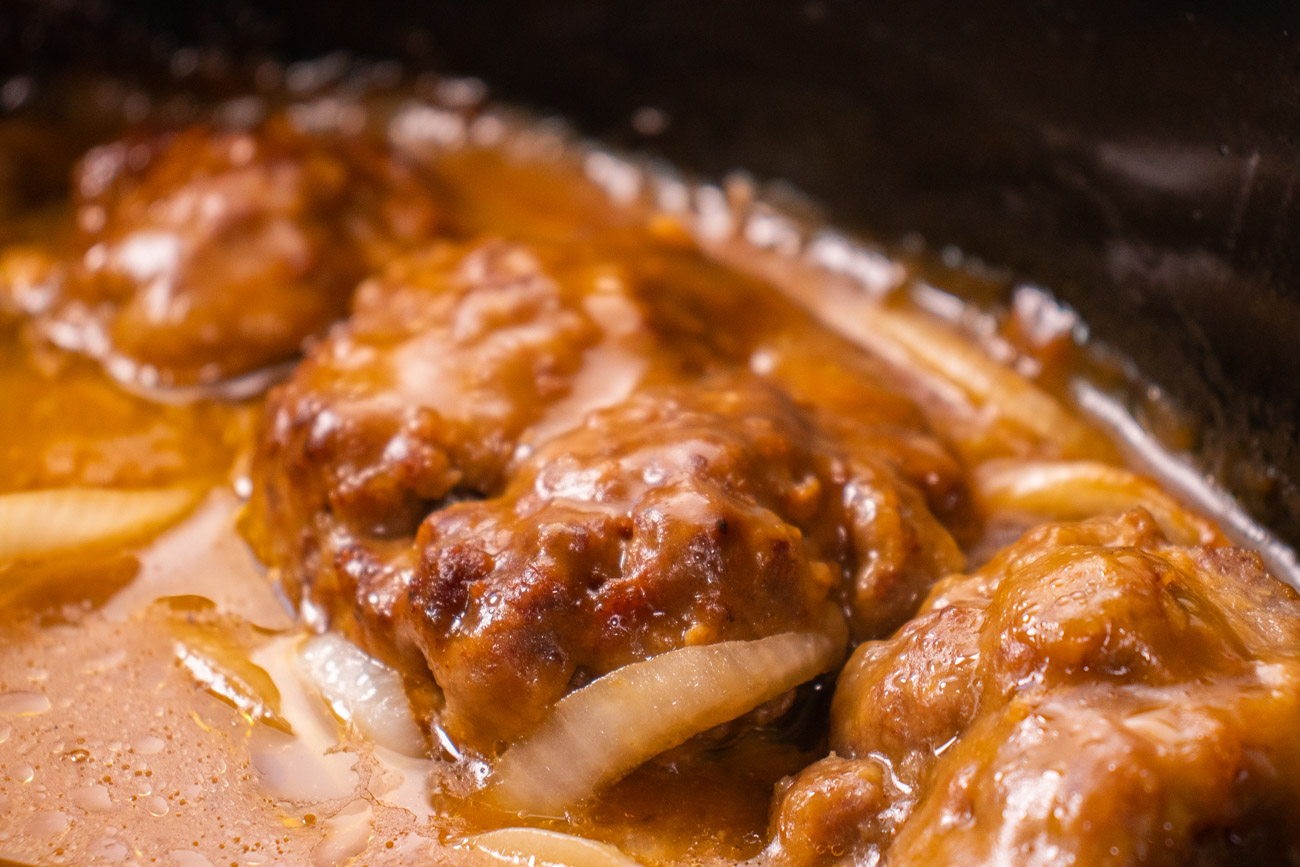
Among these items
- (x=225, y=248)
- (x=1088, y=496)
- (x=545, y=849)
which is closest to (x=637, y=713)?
(x=545, y=849)

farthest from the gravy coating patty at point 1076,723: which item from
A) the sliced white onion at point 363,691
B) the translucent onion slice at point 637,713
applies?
the sliced white onion at point 363,691

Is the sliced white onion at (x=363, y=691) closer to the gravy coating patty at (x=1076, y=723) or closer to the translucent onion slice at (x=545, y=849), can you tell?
the translucent onion slice at (x=545, y=849)

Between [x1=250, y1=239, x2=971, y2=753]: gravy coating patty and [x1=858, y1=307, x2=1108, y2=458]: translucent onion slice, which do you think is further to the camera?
[x1=858, y1=307, x2=1108, y2=458]: translucent onion slice

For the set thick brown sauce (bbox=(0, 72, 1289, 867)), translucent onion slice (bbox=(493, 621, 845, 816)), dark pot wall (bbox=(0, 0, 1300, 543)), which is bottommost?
thick brown sauce (bbox=(0, 72, 1289, 867))

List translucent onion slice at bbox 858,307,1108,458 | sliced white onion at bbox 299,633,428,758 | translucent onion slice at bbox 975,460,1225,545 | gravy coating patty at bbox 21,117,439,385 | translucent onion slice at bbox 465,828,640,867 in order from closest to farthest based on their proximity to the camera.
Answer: translucent onion slice at bbox 465,828,640,867 → sliced white onion at bbox 299,633,428,758 → translucent onion slice at bbox 975,460,1225,545 → translucent onion slice at bbox 858,307,1108,458 → gravy coating patty at bbox 21,117,439,385

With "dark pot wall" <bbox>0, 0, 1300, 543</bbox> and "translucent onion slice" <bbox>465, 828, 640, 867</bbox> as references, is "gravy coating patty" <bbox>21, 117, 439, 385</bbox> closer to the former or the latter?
"dark pot wall" <bbox>0, 0, 1300, 543</bbox>

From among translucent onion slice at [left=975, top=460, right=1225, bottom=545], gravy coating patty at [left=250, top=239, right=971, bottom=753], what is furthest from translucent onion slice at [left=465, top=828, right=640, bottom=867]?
translucent onion slice at [left=975, top=460, right=1225, bottom=545]

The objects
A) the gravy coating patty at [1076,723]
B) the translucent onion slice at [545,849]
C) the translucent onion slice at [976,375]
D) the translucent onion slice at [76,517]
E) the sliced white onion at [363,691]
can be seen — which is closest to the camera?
the gravy coating patty at [1076,723]
